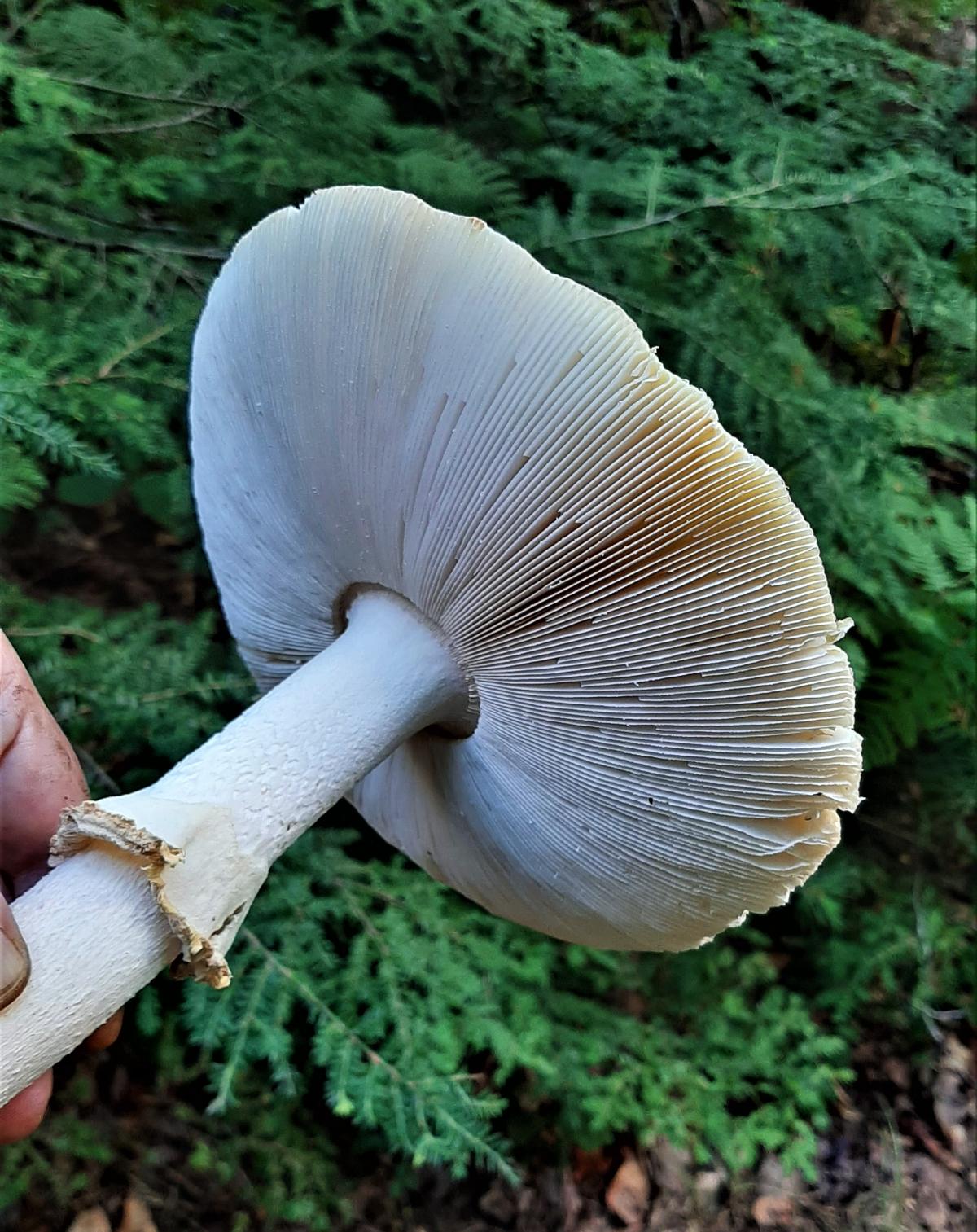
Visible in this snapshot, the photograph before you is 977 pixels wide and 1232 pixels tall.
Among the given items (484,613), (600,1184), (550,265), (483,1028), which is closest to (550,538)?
A: (484,613)

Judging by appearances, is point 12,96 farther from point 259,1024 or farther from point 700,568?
point 259,1024

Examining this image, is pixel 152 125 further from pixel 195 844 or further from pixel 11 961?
pixel 11 961

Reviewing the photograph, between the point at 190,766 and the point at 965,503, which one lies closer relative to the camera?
the point at 190,766

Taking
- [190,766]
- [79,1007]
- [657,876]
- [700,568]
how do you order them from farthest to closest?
[657,876] → [190,766] → [79,1007] → [700,568]

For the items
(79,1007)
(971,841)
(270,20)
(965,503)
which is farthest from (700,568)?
(971,841)

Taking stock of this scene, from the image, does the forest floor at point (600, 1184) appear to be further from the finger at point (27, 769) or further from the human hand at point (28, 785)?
the finger at point (27, 769)

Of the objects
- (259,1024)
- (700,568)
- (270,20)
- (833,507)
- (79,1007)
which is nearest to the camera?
(700,568)

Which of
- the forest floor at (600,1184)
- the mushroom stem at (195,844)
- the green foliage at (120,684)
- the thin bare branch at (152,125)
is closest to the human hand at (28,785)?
the green foliage at (120,684)
